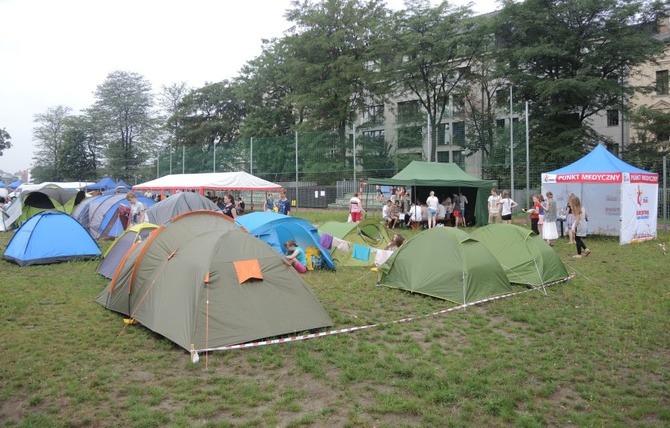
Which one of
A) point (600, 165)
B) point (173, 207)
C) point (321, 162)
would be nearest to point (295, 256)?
point (173, 207)

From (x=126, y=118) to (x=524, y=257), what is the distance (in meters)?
58.2

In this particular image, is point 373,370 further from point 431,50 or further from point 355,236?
point 431,50

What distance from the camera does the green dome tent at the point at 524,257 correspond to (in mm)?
9680

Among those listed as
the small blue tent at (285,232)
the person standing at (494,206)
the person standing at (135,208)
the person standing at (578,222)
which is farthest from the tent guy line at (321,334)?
the person standing at (494,206)

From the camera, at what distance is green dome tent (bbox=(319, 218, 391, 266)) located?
40.1 ft

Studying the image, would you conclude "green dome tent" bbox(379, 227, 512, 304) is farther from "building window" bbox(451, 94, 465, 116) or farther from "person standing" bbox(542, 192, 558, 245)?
"building window" bbox(451, 94, 465, 116)

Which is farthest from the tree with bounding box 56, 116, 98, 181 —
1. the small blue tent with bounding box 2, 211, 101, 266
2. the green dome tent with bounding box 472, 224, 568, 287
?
the green dome tent with bounding box 472, 224, 568, 287

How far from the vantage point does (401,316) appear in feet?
25.6

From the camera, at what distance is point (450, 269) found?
8.73 metres

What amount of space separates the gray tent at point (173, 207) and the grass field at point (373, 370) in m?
7.90

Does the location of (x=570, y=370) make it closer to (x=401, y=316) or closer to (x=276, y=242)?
(x=401, y=316)

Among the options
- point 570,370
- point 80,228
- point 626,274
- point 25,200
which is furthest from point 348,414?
point 25,200

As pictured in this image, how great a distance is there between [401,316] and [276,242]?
4302 millimetres

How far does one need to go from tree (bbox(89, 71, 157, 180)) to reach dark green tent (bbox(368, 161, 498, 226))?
44.2 m
